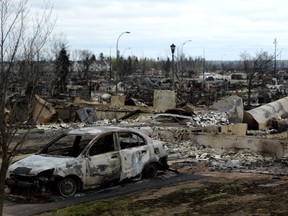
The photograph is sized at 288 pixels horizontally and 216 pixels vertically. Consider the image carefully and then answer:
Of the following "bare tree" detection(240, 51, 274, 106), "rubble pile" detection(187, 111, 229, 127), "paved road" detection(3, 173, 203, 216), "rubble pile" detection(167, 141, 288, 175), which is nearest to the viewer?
"paved road" detection(3, 173, 203, 216)

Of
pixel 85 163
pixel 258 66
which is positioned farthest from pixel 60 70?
pixel 258 66

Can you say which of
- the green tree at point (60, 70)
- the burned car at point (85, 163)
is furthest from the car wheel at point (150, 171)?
the green tree at point (60, 70)

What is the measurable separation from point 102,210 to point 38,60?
3.20m

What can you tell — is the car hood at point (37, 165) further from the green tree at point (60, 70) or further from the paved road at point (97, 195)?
the green tree at point (60, 70)

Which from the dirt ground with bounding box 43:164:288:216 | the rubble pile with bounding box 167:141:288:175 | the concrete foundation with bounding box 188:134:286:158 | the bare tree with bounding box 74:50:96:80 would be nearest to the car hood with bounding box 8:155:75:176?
the dirt ground with bounding box 43:164:288:216

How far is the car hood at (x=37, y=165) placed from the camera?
35.3 feet

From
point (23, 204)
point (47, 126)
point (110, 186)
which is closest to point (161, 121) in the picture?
point (47, 126)

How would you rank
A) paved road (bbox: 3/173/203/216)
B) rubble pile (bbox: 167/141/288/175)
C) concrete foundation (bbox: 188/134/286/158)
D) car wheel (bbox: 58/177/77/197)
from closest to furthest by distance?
1. paved road (bbox: 3/173/203/216)
2. car wheel (bbox: 58/177/77/197)
3. rubble pile (bbox: 167/141/288/175)
4. concrete foundation (bbox: 188/134/286/158)

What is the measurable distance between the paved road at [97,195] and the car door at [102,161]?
0.29 metres

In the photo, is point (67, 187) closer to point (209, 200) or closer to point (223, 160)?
point (209, 200)

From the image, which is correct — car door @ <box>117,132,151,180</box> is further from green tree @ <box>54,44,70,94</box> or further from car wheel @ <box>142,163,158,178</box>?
green tree @ <box>54,44,70,94</box>

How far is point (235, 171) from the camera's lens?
13711 mm

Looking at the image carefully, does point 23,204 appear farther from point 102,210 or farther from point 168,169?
point 168,169

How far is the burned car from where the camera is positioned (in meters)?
10.8
